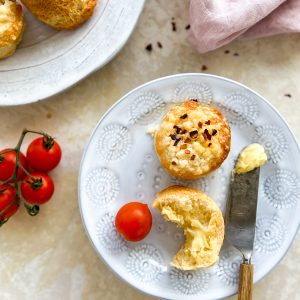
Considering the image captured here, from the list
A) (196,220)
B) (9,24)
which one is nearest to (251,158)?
(196,220)

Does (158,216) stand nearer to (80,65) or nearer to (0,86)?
(80,65)

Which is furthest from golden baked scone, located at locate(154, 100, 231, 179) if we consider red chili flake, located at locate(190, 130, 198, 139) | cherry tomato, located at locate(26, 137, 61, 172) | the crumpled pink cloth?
cherry tomato, located at locate(26, 137, 61, 172)

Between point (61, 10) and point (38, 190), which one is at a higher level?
point (61, 10)

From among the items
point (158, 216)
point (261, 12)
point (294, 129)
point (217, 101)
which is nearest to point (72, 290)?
point (158, 216)

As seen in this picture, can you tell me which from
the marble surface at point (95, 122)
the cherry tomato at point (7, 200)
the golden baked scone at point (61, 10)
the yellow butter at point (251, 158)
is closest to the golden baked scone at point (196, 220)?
the yellow butter at point (251, 158)

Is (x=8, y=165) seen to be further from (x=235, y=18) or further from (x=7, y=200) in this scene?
(x=235, y=18)

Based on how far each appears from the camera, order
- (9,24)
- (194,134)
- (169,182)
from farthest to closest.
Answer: (169,182) → (9,24) → (194,134)
